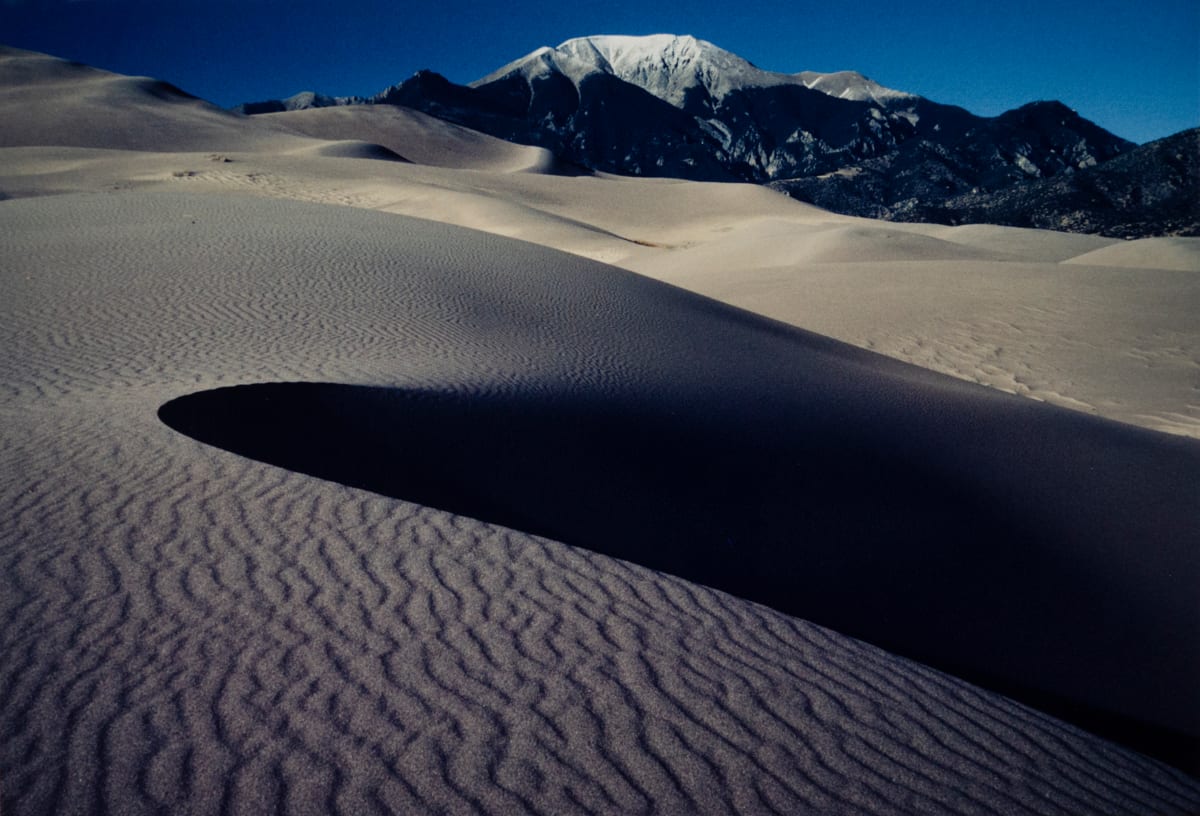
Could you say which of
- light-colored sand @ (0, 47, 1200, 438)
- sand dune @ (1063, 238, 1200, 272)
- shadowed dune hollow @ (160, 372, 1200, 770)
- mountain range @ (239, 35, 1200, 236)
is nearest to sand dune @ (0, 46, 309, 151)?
light-colored sand @ (0, 47, 1200, 438)

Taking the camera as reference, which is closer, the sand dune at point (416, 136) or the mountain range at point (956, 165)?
the mountain range at point (956, 165)

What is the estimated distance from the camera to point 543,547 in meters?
3.71

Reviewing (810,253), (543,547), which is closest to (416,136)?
(810,253)

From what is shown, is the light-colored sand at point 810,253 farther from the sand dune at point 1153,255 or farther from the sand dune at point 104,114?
the sand dune at point 104,114

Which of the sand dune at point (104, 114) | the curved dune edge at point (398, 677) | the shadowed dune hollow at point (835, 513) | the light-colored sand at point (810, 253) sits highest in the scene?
the sand dune at point (104, 114)

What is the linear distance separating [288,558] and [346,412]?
7.53 feet

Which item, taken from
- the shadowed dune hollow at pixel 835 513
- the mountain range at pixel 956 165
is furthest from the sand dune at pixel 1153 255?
the shadowed dune hollow at pixel 835 513

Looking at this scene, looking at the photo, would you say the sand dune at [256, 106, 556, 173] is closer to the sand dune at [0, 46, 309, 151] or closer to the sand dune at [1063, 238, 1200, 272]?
the sand dune at [0, 46, 309, 151]

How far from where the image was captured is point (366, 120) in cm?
8606

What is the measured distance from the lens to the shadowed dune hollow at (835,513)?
4.68 m

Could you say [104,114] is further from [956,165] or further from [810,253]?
[956,165]

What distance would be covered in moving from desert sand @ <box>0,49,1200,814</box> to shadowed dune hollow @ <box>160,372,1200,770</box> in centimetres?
3

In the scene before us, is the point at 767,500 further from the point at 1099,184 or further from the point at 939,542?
the point at 1099,184

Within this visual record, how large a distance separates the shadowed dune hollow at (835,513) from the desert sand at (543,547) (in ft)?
0.10
